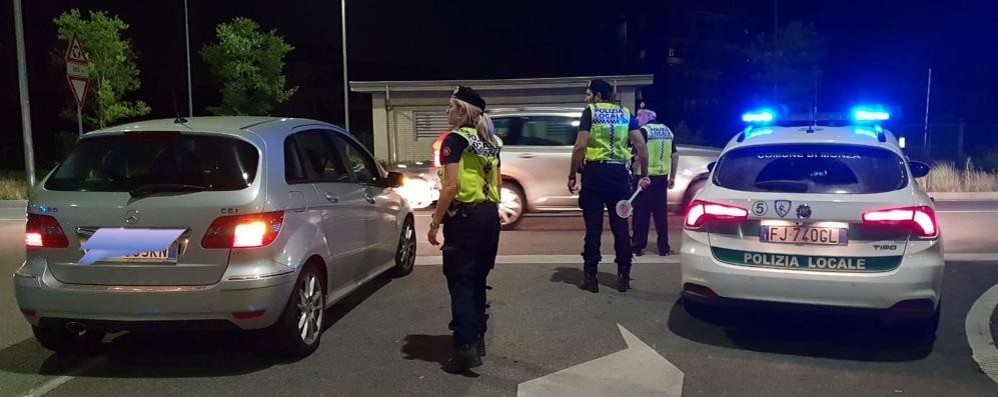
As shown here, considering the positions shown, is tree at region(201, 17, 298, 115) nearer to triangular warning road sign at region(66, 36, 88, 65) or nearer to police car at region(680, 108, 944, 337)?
triangular warning road sign at region(66, 36, 88, 65)

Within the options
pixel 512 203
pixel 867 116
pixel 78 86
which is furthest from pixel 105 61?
pixel 867 116

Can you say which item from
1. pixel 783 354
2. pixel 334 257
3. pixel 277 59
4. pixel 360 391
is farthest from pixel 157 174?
pixel 277 59

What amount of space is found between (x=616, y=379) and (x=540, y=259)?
3.84 meters

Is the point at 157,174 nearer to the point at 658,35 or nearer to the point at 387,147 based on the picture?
the point at 387,147

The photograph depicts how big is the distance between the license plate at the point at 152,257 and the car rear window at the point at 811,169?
3.57 meters

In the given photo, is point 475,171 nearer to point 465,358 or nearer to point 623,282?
point 465,358

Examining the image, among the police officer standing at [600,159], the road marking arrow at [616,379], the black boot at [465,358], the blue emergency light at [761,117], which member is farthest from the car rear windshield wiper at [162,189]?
the blue emergency light at [761,117]

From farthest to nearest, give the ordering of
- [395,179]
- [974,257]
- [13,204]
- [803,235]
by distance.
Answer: [13,204], [974,257], [395,179], [803,235]

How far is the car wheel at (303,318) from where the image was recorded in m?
4.66

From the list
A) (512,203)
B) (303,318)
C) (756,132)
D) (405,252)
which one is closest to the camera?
(303,318)

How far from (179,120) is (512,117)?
603 cm

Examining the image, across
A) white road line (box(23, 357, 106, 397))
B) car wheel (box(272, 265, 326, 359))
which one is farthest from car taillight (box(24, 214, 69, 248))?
car wheel (box(272, 265, 326, 359))

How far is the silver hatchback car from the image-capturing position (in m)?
4.35

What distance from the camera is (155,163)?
15.3 ft
